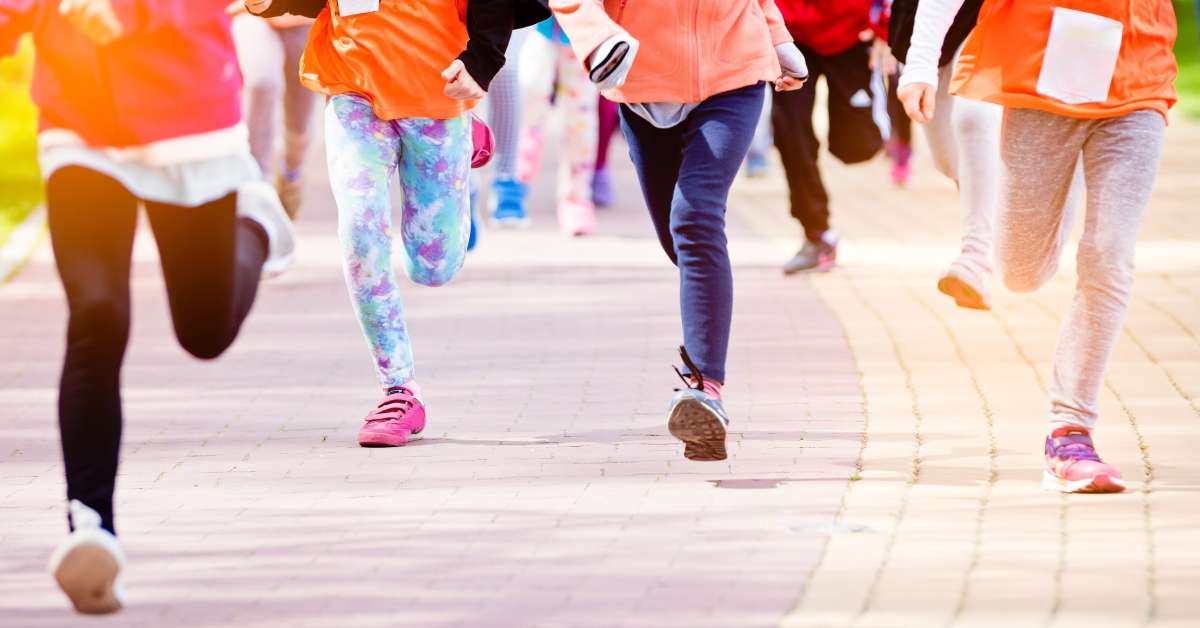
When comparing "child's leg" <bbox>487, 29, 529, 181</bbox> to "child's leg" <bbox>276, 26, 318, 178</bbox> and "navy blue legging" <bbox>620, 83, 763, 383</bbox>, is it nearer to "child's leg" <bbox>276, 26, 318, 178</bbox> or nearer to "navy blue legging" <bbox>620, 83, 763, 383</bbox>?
"child's leg" <bbox>276, 26, 318, 178</bbox>

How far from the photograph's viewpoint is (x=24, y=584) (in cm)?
529

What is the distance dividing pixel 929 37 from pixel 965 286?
9.05 feet

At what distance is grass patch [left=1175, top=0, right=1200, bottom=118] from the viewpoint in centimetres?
2538

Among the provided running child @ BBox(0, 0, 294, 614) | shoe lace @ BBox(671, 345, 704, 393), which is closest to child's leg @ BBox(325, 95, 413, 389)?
shoe lace @ BBox(671, 345, 704, 393)

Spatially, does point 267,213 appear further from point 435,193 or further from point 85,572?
point 435,193

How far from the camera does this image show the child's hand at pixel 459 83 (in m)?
6.69

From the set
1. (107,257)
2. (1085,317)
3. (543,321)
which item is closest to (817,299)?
(543,321)

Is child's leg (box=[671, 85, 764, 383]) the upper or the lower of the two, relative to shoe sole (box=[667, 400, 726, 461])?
upper

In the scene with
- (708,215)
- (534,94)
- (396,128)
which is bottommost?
(534,94)

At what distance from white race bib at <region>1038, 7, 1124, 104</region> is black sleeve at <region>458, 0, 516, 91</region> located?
66.7 inches

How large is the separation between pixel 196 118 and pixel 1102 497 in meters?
2.63

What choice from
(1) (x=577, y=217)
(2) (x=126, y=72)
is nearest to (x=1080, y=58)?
(2) (x=126, y=72)

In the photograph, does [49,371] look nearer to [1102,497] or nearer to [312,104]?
[312,104]

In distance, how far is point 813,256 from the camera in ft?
37.1
